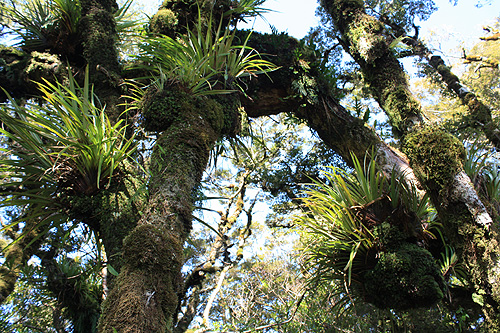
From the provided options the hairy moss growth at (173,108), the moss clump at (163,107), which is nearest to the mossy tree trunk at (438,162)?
the hairy moss growth at (173,108)

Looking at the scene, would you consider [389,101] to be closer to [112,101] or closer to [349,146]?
[349,146]

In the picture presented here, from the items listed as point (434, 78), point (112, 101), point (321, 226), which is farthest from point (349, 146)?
point (434, 78)

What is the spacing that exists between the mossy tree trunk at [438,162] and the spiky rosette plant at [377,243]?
250mm

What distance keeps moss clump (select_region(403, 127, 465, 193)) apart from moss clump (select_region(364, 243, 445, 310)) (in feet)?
2.13

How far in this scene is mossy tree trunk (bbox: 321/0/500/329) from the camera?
7.61ft

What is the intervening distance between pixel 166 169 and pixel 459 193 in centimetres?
232

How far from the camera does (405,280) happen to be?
230cm

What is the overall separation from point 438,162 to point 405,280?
110 centimetres

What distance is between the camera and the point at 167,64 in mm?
2762

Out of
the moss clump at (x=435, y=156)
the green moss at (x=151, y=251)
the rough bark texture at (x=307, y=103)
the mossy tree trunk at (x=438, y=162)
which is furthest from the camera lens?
the rough bark texture at (x=307, y=103)

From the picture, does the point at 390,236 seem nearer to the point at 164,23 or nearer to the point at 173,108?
the point at 173,108

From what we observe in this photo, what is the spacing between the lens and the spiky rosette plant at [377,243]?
2.32m

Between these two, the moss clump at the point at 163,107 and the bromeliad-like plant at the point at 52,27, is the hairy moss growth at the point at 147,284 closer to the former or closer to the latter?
the moss clump at the point at 163,107

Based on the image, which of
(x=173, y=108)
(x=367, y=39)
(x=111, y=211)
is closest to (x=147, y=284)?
(x=111, y=211)
